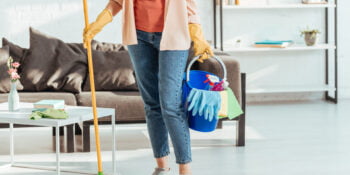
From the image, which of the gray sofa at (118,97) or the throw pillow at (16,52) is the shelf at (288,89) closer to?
the gray sofa at (118,97)

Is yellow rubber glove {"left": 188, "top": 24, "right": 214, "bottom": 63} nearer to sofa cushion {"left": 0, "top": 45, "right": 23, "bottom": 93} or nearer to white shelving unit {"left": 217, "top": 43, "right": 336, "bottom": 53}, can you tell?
sofa cushion {"left": 0, "top": 45, "right": 23, "bottom": 93}

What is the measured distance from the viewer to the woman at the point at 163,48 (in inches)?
122

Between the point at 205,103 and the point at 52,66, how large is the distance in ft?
6.03

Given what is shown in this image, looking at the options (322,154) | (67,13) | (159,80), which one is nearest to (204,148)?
(322,154)

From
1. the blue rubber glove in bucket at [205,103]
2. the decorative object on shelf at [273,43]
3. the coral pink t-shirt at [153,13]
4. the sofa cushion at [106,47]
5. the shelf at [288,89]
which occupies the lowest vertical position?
the shelf at [288,89]

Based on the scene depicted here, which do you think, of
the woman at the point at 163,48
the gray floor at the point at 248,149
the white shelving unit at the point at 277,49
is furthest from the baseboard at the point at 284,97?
the woman at the point at 163,48

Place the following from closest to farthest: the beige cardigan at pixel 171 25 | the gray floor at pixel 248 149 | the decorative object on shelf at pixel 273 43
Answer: the beige cardigan at pixel 171 25
the gray floor at pixel 248 149
the decorative object on shelf at pixel 273 43

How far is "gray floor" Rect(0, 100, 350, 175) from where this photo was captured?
378 centimetres

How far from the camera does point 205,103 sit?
10.8 ft

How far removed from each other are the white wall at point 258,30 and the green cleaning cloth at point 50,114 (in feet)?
9.00

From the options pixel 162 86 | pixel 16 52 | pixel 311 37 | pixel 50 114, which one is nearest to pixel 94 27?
pixel 162 86

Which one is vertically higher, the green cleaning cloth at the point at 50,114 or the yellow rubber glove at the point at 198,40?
the yellow rubber glove at the point at 198,40

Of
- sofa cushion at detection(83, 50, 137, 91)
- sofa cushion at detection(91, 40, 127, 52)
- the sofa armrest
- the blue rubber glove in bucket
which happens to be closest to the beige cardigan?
the blue rubber glove in bucket

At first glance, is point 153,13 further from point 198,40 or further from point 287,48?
point 287,48
